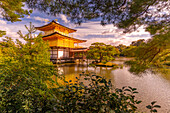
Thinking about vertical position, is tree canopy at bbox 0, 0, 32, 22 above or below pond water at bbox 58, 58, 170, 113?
above

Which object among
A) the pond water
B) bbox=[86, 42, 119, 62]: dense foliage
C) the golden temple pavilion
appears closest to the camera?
the pond water

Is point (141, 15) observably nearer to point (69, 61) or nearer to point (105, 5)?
point (105, 5)

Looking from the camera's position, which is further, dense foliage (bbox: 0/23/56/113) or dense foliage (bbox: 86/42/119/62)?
dense foliage (bbox: 86/42/119/62)

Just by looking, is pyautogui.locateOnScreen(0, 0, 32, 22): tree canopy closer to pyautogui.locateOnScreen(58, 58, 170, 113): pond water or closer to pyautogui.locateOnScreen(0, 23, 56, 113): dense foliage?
pyautogui.locateOnScreen(0, 23, 56, 113): dense foliage

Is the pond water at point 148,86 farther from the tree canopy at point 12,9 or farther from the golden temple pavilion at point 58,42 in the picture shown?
the golden temple pavilion at point 58,42

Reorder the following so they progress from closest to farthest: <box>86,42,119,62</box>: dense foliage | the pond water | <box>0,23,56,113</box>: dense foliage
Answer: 1. <box>0,23,56,113</box>: dense foliage
2. the pond water
3. <box>86,42,119,62</box>: dense foliage

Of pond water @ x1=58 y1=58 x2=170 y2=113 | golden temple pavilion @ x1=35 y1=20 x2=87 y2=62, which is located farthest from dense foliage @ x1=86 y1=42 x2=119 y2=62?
pond water @ x1=58 y1=58 x2=170 y2=113

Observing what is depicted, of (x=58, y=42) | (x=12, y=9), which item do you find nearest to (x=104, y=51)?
(x=58, y=42)

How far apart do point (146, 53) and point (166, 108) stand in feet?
7.19

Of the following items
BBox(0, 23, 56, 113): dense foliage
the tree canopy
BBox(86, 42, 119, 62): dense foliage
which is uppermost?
the tree canopy

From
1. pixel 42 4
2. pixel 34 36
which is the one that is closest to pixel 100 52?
pixel 34 36

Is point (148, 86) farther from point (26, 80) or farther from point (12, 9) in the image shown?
point (12, 9)

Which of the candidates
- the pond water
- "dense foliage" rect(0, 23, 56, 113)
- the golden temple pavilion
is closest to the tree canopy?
"dense foliage" rect(0, 23, 56, 113)

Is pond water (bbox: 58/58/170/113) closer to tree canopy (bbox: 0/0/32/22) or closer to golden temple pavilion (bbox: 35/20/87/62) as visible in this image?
tree canopy (bbox: 0/0/32/22)
